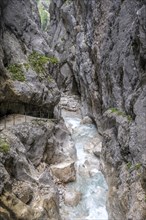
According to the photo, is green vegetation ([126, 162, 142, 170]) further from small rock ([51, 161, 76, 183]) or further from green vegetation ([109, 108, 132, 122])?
small rock ([51, 161, 76, 183])

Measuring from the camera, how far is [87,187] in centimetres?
1886

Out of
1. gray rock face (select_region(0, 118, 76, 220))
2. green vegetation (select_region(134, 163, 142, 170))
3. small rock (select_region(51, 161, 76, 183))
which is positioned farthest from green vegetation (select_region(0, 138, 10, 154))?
green vegetation (select_region(134, 163, 142, 170))

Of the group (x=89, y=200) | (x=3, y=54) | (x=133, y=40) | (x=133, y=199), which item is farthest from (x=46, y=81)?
(x=133, y=199)

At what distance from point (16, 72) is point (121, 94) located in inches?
303

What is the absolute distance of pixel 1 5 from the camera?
68.3 feet

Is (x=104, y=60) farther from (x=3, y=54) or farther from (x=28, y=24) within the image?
(x=3, y=54)

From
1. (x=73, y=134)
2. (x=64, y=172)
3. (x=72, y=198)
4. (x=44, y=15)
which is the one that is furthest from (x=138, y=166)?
(x=44, y=15)

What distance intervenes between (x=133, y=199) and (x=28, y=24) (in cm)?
1698

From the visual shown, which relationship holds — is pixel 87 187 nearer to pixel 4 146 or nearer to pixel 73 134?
pixel 4 146

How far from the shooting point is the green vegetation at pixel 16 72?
1875 centimetres

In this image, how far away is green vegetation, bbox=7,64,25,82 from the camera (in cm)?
1875

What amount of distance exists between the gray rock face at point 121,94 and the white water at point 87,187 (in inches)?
31.6

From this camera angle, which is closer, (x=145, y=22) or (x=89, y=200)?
(x=145, y=22)

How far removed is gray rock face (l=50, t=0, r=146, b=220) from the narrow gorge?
6cm
